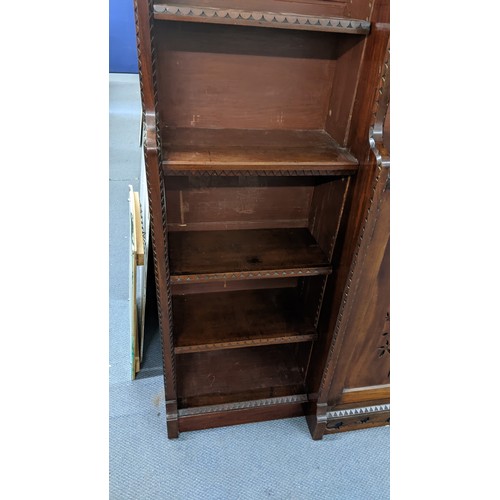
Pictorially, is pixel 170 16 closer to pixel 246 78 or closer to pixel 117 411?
pixel 246 78

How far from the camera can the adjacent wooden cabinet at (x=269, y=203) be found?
866 millimetres

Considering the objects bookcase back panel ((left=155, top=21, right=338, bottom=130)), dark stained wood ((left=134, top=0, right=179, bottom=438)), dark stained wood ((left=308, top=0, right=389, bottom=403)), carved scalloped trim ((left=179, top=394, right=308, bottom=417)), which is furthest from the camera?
carved scalloped trim ((left=179, top=394, right=308, bottom=417))

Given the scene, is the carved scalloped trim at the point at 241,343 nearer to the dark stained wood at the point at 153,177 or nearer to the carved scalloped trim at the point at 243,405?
the dark stained wood at the point at 153,177

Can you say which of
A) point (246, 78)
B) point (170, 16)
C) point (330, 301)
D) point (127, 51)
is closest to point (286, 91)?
point (246, 78)

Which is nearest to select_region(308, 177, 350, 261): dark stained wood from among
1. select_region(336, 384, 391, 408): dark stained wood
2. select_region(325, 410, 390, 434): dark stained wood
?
select_region(336, 384, 391, 408): dark stained wood

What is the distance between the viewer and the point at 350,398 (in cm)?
135

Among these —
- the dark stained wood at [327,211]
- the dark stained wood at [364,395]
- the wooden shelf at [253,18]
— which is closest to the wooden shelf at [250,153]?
the dark stained wood at [327,211]

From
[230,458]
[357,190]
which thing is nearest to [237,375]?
[230,458]

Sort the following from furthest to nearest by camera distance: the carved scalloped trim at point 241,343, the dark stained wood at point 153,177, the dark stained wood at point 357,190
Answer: the carved scalloped trim at point 241,343 → the dark stained wood at point 357,190 → the dark stained wood at point 153,177

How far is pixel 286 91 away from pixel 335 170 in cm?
29

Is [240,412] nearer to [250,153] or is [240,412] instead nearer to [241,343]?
[241,343]

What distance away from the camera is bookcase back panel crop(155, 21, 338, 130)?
96cm

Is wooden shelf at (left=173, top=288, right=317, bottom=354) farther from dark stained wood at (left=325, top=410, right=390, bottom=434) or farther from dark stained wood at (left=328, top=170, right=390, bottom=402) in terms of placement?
dark stained wood at (left=325, top=410, right=390, bottom=434)

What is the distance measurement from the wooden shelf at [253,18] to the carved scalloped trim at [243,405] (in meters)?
1.12
